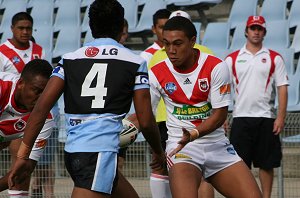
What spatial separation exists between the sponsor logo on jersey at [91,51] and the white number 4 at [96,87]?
0.12m

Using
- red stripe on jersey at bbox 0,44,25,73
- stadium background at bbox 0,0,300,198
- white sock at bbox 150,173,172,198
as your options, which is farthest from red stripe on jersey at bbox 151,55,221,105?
red stripe on jersey at bbox 0,44,25,73

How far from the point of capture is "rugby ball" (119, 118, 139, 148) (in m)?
6.66

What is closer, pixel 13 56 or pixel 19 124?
pixel 19 124

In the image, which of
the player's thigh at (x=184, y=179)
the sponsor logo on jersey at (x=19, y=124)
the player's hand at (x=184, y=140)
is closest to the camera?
the player's hand at (x=184, y=140)

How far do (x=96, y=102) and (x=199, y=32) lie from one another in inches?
346

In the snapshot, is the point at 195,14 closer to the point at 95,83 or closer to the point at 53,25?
the point at 53,25

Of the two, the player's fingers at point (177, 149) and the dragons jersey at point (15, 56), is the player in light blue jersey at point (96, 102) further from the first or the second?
the dragons jersey at point (15, 56)

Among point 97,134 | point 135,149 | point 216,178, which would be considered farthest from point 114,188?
point 135,149

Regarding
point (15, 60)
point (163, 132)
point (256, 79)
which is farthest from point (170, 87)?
point (15, 60)

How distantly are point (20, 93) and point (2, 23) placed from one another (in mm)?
9820

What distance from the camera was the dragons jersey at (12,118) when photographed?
6582 millimetres

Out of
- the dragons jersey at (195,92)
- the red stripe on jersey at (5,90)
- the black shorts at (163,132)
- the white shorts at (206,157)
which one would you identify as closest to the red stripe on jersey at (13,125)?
the red stripe on jersey at (5,90)

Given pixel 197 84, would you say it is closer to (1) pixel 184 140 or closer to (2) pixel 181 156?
(2) pixel 181 156

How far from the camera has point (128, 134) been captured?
679 centimetres
